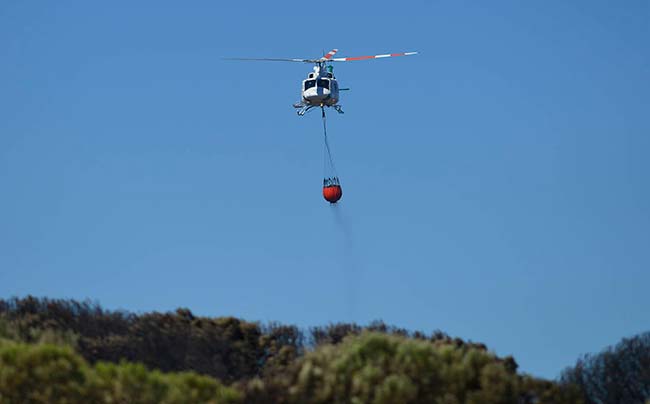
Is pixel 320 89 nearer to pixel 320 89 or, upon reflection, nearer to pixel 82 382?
pixel 320 89

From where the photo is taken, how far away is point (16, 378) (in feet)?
109

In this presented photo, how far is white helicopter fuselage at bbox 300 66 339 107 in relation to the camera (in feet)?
237

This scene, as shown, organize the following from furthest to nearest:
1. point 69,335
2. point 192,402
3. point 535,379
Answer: point 69,335 < point 535,379 < point 192,402

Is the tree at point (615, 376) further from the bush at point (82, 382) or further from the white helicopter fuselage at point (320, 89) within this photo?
the white helicopter fuselage at point (320, 89)

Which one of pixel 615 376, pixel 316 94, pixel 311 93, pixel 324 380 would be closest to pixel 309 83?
pixel 311 93

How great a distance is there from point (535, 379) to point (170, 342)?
13397 mm

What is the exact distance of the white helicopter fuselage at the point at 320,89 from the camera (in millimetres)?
A: 72188

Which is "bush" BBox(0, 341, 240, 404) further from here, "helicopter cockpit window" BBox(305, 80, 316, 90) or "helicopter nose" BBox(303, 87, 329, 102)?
"helicopter cockpit window" BBox(305, 80, 316, 90)

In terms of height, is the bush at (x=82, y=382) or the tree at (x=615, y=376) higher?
the tree at (x=615, y=376)

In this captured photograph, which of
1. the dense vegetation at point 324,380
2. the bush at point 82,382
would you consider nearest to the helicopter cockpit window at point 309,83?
the dense vegetation at point 324,380

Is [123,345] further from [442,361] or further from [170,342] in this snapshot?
[442,361]

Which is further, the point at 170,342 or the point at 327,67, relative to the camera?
the point at 327,67

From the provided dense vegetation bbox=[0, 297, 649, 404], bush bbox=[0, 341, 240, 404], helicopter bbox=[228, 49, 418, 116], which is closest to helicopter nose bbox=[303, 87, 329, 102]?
helicopter bbox=[228, 49, 418, 116]

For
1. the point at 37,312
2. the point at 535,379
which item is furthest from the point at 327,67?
the point at 535,379
